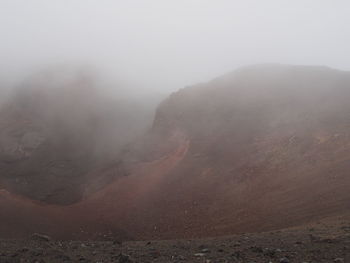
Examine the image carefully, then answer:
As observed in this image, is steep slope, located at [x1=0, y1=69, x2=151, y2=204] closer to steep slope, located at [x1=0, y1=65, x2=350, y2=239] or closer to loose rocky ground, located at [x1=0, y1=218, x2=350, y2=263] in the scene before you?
steep slope, located at [x1=0, y1=65, x2=350, y2=239]

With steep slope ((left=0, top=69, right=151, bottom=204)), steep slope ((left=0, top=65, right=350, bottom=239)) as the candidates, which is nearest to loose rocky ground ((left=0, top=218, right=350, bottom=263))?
steep slope ((left=0, top=65, right=350, bottom=239))

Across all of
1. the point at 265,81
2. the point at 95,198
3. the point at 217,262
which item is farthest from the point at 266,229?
the point at 265,81

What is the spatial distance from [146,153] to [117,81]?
701 inches

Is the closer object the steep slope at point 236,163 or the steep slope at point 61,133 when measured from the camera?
the steep slope at point 236,163

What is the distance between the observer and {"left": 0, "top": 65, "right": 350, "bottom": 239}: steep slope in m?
14.9

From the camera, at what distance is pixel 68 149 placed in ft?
89.1

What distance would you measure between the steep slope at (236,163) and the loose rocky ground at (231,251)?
364 centimetres

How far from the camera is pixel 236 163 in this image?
65.1 ft

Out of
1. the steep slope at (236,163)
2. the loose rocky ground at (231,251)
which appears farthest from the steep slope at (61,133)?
the loose rocky ground at (231,251)

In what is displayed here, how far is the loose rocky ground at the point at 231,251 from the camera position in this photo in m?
7.54

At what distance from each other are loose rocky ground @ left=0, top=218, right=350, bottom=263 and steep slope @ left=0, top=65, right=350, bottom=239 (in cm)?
364

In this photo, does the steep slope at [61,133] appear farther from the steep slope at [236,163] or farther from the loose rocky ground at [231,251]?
the loose rocky ground at [231,251]

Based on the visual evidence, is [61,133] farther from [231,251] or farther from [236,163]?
[231,251]

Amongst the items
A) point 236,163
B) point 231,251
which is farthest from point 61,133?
point 231,251
